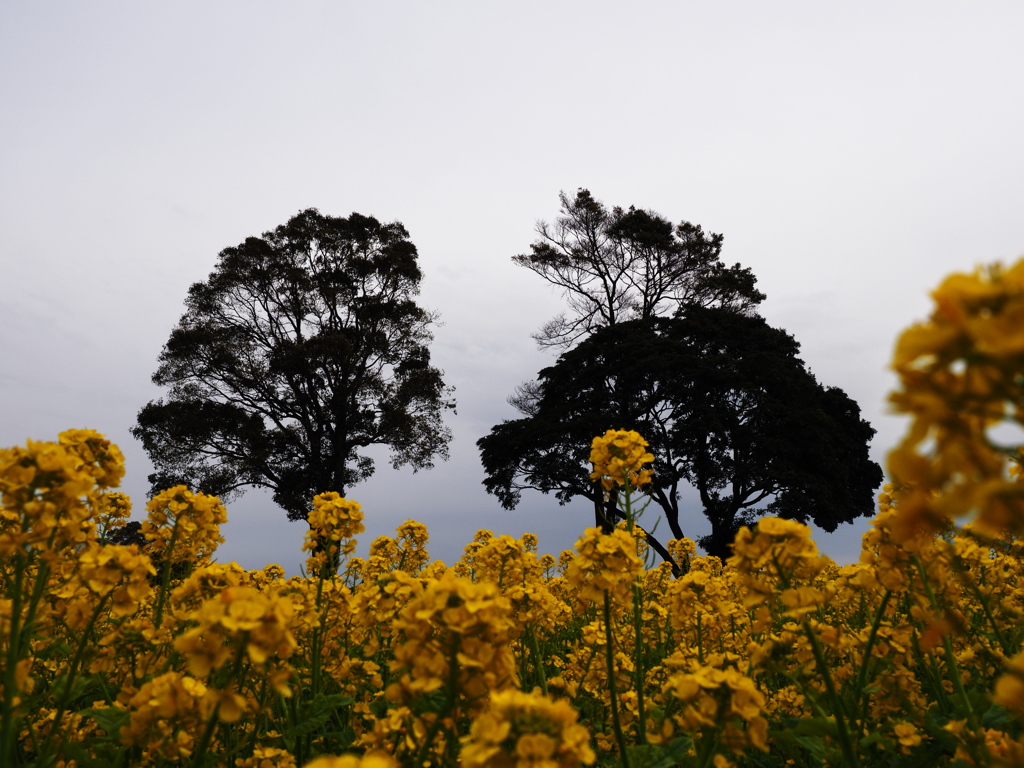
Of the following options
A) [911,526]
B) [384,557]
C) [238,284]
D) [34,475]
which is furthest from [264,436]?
[911,526]

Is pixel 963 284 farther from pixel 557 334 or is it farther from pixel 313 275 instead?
pixel 313 275

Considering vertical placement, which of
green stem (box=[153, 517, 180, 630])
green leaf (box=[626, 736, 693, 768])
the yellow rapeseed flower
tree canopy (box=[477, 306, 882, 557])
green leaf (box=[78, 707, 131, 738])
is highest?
tree canopy (box=[477, 306, 882, 557])

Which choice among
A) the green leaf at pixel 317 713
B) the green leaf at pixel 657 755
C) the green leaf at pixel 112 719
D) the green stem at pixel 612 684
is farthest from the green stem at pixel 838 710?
the green leaf at pixel 112 719

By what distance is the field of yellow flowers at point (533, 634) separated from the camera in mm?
823

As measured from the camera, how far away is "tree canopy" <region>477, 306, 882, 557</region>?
1977cm

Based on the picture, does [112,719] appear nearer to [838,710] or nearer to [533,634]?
[533,634]

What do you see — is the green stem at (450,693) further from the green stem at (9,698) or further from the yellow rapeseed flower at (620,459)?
the yellow rapeseed flower at (620,459)

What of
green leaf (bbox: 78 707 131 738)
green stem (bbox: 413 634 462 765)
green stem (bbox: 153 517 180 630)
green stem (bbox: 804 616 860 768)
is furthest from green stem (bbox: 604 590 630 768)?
green stem (bbox: 153 517 180 630)

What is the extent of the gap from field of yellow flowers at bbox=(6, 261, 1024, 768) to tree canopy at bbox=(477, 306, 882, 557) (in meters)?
16.2

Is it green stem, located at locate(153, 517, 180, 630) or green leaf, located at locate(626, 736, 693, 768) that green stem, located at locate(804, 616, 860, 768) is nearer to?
green leaf, located at locate(626, 736, 693, 768)

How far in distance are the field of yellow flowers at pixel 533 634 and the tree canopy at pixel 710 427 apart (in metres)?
16.2

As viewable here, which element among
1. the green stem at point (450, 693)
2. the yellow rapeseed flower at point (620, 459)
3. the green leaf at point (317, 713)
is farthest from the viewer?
the yellow rapeseed flower at point (620, 459)

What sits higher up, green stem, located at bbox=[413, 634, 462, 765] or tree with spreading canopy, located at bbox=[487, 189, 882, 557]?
tree with spreading canopy, located at bbox=[487, 189, 882, 557]

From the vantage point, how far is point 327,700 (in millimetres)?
2596
